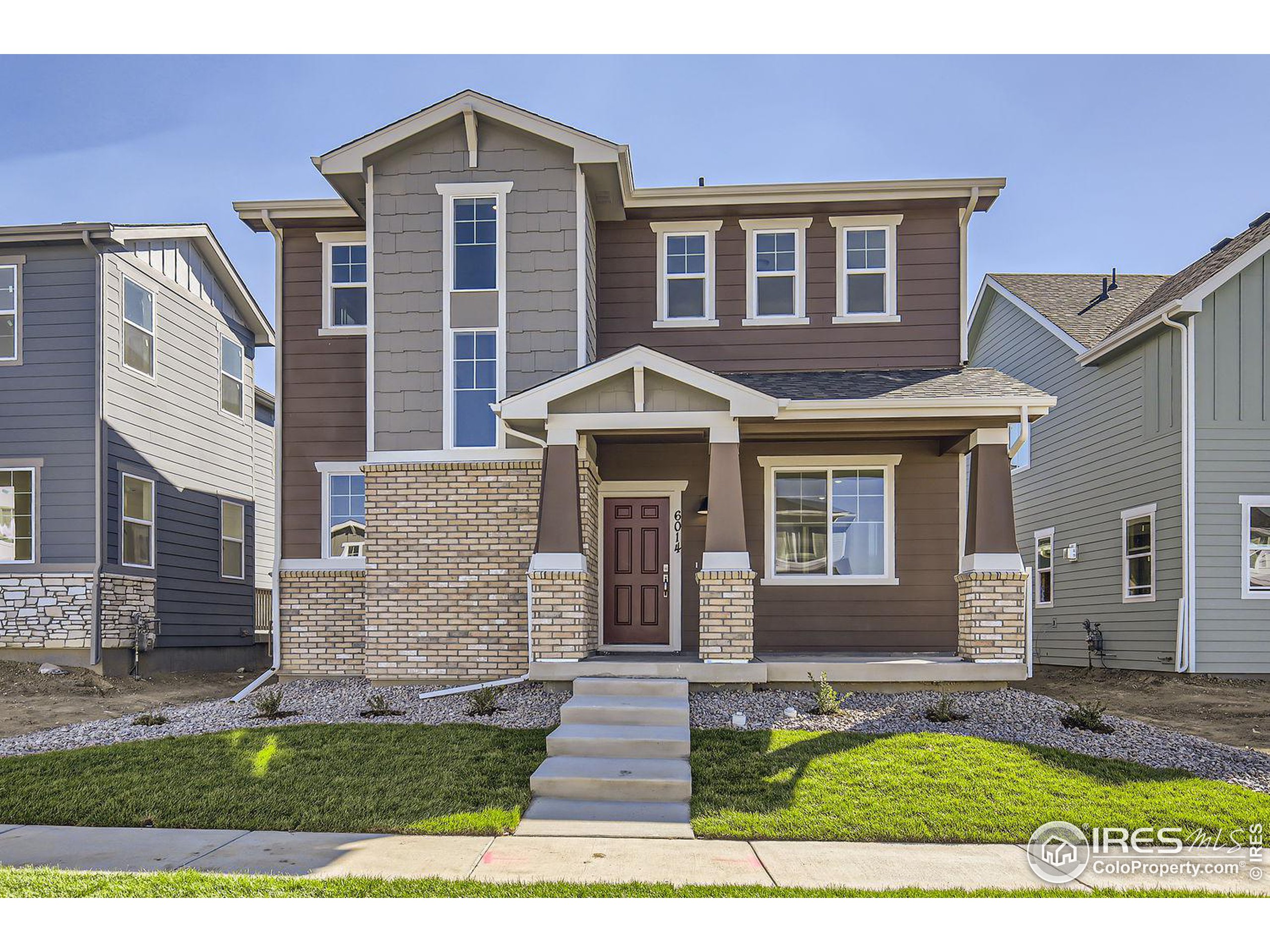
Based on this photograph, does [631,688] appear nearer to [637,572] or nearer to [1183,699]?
[637,572]

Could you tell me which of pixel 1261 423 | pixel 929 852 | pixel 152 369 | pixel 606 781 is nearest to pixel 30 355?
pixel 152 369

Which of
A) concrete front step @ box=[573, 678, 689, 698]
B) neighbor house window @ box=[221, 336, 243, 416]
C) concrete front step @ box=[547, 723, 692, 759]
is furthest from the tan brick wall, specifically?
neighbor house window @ box=[221, 336, 243, 416]

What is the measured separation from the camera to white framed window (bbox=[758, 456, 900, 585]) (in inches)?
502

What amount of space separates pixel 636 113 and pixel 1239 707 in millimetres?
9706

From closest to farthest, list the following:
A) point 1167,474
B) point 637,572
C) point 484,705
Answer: point 484,705
point 637,572
point 1167,474

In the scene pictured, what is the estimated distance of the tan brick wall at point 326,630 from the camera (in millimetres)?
12766

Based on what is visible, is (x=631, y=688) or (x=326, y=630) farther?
(x=326, y=630)

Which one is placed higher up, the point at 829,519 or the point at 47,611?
the point at 829,519

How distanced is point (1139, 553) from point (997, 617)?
5239 mm

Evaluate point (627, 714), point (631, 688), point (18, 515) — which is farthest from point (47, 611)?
point (627, 714)

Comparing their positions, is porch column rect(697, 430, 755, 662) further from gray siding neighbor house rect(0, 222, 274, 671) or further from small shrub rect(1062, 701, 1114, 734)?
Result: gray siding neighbor house rect(0, 222, 274, 671)

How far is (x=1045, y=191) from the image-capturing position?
13.3 meters

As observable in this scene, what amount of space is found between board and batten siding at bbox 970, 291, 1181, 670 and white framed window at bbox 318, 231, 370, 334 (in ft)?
37.8

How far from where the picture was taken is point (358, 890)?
17.9ft
